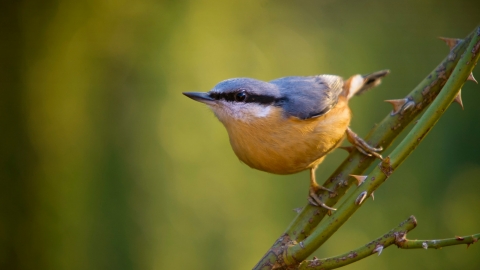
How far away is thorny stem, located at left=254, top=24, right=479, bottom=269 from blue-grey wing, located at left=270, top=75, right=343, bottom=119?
0.38 m

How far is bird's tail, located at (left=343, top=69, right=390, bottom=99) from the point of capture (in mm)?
2480

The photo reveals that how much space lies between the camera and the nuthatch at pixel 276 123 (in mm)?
1939

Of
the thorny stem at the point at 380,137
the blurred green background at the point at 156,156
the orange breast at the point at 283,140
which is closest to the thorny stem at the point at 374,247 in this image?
the thorny stem at the point at 380,137

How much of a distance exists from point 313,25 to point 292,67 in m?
0.42

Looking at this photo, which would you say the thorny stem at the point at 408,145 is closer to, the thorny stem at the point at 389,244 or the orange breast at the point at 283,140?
the thorny stem at the point at 389,244

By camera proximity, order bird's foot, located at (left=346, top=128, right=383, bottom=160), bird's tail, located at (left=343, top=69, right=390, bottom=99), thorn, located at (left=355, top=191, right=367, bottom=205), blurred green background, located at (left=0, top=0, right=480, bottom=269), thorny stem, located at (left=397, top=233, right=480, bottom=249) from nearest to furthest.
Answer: thorny stem, located at (left=397, top=233, right=480, bottom=249)
thorn, located at (left=355, top=191, right=367, bottom=205)
bird's foot, located at (left=346, top=128, right=383, bottom=160)
bird's tail, located at (left=343, top=69, right=390, bottom=99)
blurred green background, located at (left=0, top=0, right=480, bottom=269)

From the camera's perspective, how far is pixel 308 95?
2.16 metres

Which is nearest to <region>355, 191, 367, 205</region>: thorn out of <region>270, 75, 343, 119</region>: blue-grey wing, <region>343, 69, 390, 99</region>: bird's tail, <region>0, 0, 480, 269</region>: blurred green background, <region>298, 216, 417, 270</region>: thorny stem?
<region>298, 216, 417, 270</region>: thorny stem

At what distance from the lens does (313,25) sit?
3.60 m

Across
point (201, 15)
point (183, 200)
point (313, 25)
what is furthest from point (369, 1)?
point (183, 200)

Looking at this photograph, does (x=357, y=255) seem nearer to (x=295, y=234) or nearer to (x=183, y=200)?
(x=295, y=234)

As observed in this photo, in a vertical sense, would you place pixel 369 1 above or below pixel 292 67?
above

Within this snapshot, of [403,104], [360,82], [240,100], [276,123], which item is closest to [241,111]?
[240,100]

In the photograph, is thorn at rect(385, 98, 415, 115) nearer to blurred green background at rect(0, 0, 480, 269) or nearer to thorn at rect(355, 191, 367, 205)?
thorn at rect(355, 191, 367, 205)
